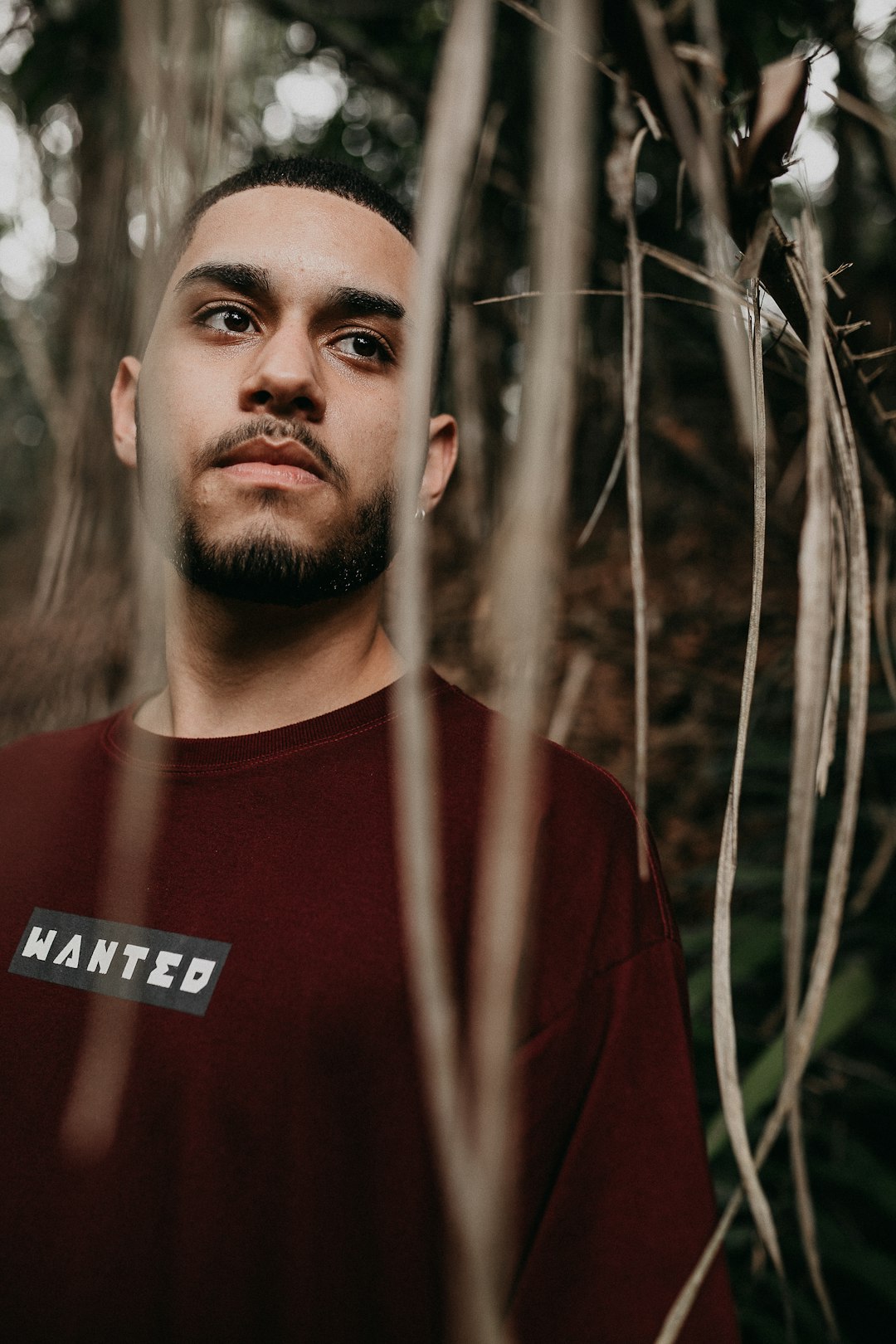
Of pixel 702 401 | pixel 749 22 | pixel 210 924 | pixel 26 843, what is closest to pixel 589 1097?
pixel 210 924

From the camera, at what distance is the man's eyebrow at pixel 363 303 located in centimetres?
74

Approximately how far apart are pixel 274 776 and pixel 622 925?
0.29 meters

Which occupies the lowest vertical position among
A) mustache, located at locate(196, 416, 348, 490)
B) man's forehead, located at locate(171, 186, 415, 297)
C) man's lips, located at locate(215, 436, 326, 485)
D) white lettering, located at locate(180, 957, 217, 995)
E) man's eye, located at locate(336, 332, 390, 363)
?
white lettering, located at locate(180, 957, 217, 995)

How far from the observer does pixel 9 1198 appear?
1.99 feet

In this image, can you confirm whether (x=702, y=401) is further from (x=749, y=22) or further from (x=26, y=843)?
(x=26, y=843)

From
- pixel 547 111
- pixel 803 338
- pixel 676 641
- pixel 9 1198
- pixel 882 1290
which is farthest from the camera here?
pixel 676 641

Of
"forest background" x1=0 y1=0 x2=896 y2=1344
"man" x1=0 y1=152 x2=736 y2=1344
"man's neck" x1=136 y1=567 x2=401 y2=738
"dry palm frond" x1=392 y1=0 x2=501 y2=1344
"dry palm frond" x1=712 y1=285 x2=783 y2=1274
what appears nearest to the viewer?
"dry palm frond" x1=392 y1=0 x2=501 y2=1344

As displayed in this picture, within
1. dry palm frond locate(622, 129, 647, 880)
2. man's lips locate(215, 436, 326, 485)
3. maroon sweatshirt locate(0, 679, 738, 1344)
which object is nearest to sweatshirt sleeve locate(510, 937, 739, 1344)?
maroon sweatshirt locate(0, 679, 738, 1344)

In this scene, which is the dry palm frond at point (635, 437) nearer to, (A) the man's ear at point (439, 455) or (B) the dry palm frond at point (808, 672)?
(B) the dry palm frond at point (808, 672)

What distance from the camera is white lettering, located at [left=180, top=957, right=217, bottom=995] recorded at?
2.02ft

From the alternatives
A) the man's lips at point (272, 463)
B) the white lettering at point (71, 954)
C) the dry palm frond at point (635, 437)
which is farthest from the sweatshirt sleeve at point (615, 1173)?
the man's lips at point (272, 463)

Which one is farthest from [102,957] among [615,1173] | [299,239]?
[299,239]

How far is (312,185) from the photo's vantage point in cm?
80

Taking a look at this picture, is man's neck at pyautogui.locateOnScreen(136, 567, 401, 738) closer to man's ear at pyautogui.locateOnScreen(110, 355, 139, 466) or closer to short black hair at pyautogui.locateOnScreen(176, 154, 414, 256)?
man's ear at pyautogui.locateOnScreen(110, 355, 139, 466)
